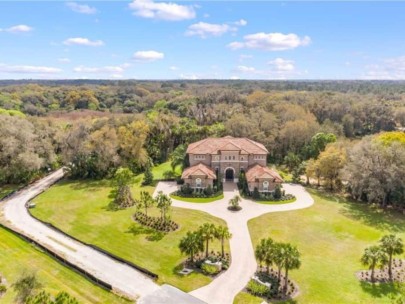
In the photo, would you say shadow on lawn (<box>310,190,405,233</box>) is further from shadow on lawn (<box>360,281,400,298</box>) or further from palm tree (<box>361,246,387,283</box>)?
shadow on lawn (<box>360,281,400,298</box>)

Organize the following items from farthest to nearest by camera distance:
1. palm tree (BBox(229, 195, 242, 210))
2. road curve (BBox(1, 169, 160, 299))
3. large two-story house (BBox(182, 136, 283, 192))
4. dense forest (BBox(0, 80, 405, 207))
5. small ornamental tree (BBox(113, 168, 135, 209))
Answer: large two-story house (BBox(182, 136, 283, 192)), dense forest (BBox(0, 80, 405, 207)), small ornamental tree (BBox(113, 168, 135, 209)), palm tree (BBox(229, 195, 242, 210)), road curve (BBox(1, 169, 160, 299))

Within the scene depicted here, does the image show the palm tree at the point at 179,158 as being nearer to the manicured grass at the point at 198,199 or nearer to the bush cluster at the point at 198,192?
the bush cluster at the point at 198,192

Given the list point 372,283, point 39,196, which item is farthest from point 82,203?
point 372,283

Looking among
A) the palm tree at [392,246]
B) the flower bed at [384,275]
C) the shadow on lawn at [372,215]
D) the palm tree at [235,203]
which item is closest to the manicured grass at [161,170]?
the palm tree at [235,203]

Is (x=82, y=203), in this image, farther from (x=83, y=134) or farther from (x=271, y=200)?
(x=271, y=200)

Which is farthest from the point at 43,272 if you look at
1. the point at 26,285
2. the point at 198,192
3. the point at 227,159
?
the point at 227,159

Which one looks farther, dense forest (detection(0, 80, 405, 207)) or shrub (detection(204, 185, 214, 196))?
shrub (detection(204, 185, 214, 196))

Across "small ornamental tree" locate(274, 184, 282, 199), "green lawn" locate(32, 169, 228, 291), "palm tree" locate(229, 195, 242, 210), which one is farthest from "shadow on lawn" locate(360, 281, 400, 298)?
"small ornamental tree" locate(274, 184, 282, 199)
